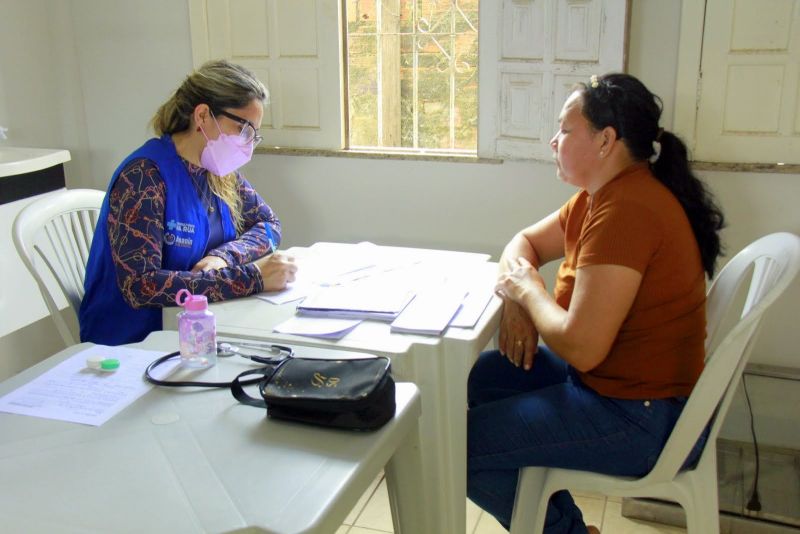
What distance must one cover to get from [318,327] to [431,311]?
260 millimetres

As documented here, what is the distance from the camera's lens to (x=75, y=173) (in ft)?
11.0

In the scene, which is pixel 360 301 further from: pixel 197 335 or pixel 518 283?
pixel 197 335

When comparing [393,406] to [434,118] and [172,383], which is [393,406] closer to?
[172,383]

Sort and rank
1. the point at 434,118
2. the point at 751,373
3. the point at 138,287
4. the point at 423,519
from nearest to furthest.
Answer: the point at 423,519 < the point at 138,287 < the point at 751,373 < the point at 434,118

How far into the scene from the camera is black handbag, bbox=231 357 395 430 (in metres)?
1.21

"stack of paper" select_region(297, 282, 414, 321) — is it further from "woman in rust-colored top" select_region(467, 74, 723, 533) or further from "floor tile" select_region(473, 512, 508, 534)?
"floor tile" select_region(473, 512, 508, 534)

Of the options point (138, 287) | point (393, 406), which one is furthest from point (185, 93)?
point (393, 406)

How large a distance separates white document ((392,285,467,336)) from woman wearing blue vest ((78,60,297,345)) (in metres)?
0.37

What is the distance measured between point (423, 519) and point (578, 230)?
31.3 inches

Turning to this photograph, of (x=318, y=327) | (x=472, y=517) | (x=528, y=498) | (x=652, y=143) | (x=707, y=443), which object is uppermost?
(x=652, y=143)

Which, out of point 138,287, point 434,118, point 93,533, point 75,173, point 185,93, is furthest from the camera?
point 75,173

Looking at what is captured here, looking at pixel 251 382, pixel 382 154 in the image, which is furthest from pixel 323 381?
pixel 382 154

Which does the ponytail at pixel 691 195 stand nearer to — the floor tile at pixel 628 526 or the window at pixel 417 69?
the floor tile at pixel 628 526

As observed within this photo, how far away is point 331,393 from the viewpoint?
1229 millimetres
